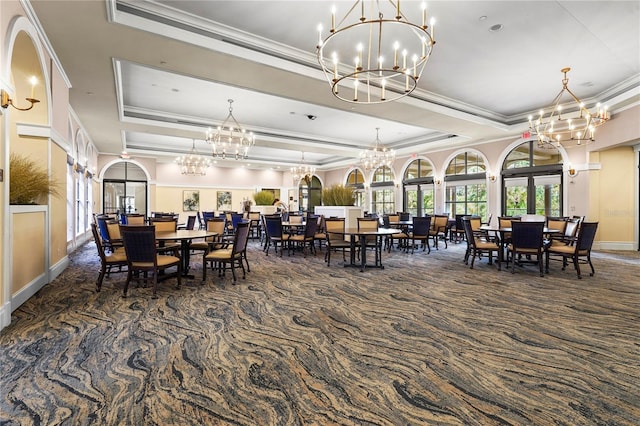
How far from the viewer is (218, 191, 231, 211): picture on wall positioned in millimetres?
17609

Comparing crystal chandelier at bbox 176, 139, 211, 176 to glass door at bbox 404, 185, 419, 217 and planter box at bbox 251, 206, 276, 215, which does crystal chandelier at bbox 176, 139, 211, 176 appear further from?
glass door at bbox 404, 185, 419, 217

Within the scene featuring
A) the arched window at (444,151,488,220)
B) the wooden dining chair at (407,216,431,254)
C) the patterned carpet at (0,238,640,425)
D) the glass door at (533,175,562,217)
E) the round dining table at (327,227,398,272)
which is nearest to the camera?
the patterned carpet at (0,238,640,425)

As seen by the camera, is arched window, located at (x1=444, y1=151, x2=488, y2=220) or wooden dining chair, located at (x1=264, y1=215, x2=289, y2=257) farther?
arched window, located at (x1=444, y1=151, x2=488, y2=220)

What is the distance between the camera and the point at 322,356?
8.61ft

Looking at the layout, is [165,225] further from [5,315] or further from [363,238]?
[363,238]

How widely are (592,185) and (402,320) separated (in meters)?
8.75

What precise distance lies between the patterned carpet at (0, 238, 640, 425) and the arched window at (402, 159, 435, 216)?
8.89 m

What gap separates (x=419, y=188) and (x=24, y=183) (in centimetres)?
1257

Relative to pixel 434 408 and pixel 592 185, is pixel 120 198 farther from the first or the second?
pixel 592 185

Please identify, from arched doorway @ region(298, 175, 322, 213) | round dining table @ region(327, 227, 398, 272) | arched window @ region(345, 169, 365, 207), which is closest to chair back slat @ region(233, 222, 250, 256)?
round dining table @ region(327, 227, 398, 272)

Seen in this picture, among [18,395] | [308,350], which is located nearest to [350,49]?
[308,350]

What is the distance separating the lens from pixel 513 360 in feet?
8.43

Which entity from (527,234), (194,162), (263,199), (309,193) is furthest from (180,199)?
(527,234)

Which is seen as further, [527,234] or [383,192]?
[383,192]
